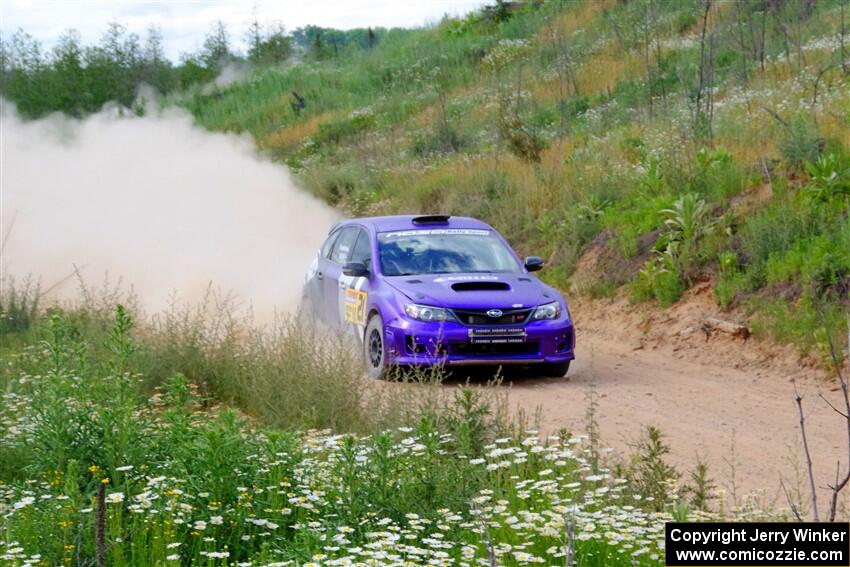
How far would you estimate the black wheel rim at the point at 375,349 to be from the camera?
14145 millimetres

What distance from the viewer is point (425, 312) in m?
13.9

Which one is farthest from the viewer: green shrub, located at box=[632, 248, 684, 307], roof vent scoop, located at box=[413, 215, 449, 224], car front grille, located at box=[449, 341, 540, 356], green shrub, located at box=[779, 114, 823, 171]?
green shrub, located at box=[779, 114, 823, 171]

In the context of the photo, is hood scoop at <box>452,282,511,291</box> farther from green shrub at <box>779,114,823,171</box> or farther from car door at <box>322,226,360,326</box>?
green shrub at <box>779,114,823,171</box>

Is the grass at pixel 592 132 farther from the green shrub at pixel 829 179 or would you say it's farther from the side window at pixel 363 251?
the side window at pixel 363 251

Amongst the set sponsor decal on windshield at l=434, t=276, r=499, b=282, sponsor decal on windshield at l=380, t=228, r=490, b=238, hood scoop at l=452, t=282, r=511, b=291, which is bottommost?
hood scoop at l=452, t=282, r=511, b=291

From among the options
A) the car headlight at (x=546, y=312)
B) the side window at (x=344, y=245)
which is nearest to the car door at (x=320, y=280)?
the side window at (x=344, y=245)

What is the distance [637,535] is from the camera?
23.4 feet

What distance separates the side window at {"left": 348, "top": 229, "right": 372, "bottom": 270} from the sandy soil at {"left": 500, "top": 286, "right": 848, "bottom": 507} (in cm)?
216

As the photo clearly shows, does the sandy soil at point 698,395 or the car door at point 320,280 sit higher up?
the car door at point 320,280

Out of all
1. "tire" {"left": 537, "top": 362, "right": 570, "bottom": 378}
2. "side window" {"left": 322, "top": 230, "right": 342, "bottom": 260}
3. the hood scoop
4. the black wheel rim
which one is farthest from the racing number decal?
"tire" {"left": 537, "top": 362, "right": 570, "bottom": 378}

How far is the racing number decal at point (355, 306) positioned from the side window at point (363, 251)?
0.33 m

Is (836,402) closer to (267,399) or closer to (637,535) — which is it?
(267,399)

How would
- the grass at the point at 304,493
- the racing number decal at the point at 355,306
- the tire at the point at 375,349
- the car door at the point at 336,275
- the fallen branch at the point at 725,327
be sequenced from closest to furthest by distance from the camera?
the grass at the point at 304,493, the tire at the point at 375,349, the racing number decal at the point at 355,306, the car door at the point at 336,275, the fallen branch at the point at 725,327

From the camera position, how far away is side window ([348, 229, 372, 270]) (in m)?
15.2
